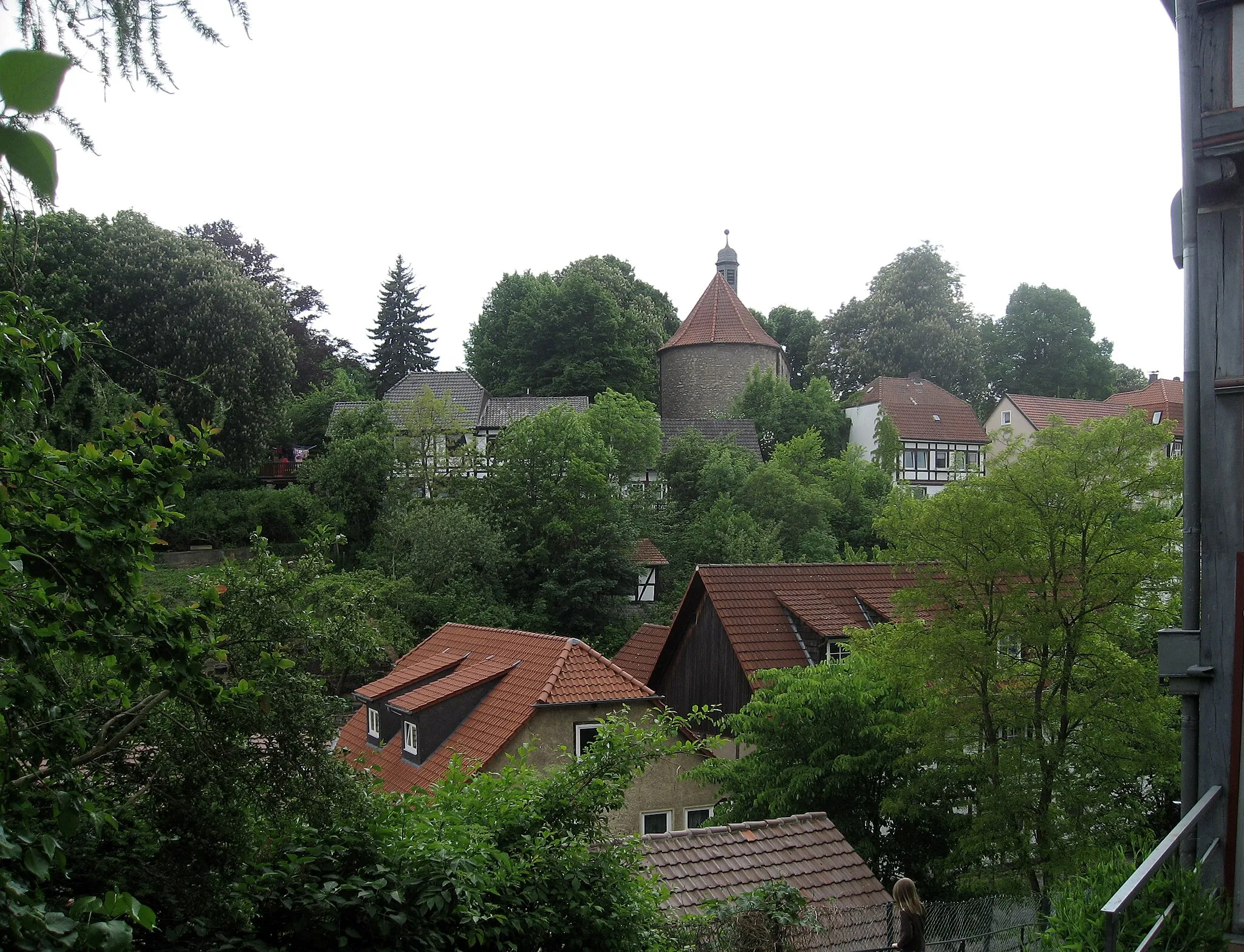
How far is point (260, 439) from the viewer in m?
35.0

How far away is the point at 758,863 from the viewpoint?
1053cm

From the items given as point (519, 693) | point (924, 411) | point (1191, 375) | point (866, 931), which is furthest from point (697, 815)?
point (924, 411)

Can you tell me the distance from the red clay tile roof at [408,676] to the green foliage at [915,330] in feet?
135

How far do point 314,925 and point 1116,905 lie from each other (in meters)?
3.65

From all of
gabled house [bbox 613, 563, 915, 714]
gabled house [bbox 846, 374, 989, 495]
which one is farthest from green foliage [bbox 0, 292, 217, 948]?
gabled house [bbox 846, 374, 989, 495]

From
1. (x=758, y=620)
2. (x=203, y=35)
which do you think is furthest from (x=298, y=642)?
(x=758, y=620)

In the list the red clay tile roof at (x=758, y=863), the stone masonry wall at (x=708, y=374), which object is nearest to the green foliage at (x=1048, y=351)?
the stone masonry wall at (x=708, y=374)

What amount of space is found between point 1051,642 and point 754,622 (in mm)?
9113

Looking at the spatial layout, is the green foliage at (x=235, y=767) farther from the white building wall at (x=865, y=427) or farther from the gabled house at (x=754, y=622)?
the white building wall at (x=865, y=427)

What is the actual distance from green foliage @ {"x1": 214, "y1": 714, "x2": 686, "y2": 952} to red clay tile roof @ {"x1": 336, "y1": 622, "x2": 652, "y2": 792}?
887cm

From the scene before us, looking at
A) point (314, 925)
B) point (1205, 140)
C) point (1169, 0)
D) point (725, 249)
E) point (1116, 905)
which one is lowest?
point (314, 925)

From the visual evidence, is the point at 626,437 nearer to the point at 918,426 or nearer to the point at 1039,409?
the point at 918,426

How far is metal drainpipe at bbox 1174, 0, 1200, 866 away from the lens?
6.02 meters

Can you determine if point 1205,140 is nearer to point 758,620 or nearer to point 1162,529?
point 1162,529
